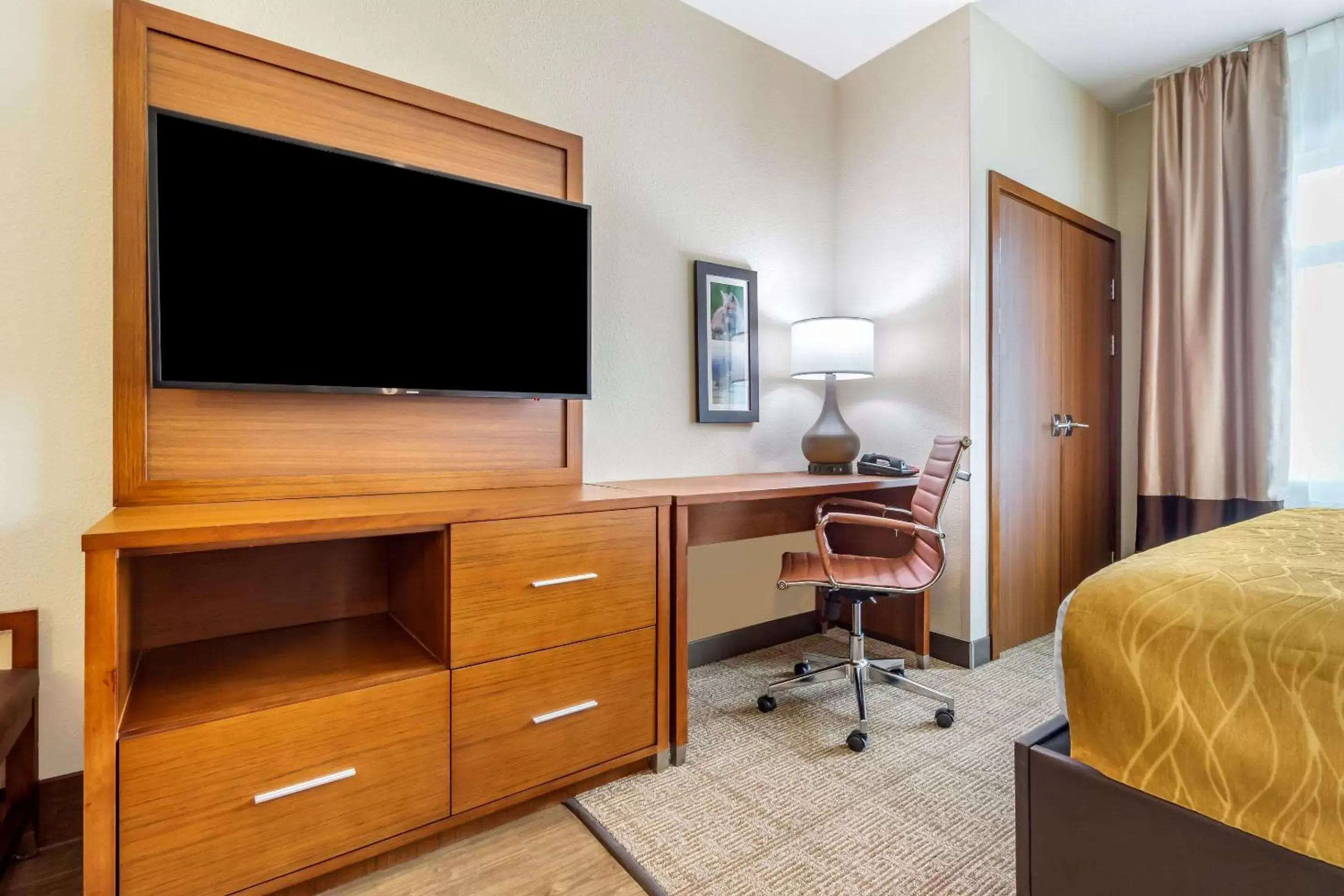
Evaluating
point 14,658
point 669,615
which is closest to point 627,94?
point 669,615

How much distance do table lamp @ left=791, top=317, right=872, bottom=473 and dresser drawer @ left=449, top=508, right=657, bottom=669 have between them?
1115mm

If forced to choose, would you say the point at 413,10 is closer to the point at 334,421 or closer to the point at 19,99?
the point at 19,99

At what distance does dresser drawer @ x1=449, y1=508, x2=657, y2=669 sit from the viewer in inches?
57.1

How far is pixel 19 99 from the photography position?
1419 millimetres

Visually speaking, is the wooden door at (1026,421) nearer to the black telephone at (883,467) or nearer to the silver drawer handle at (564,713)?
the black telephone at (883,467)

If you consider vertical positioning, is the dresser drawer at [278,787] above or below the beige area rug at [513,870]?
above

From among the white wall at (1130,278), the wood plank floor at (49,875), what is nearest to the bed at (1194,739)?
the wood plank floor at (49,875)

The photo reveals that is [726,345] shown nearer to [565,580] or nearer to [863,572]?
[863,572]

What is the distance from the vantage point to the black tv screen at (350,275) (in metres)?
1.47

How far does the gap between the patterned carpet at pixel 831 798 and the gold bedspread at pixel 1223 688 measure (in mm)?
603

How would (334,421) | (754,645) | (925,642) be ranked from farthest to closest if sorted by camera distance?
(754,645), (925,642), (334,421)

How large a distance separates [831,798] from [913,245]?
2.21 meters

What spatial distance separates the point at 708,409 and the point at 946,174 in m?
1.40

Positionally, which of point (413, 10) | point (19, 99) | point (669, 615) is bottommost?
point (669, 615)
